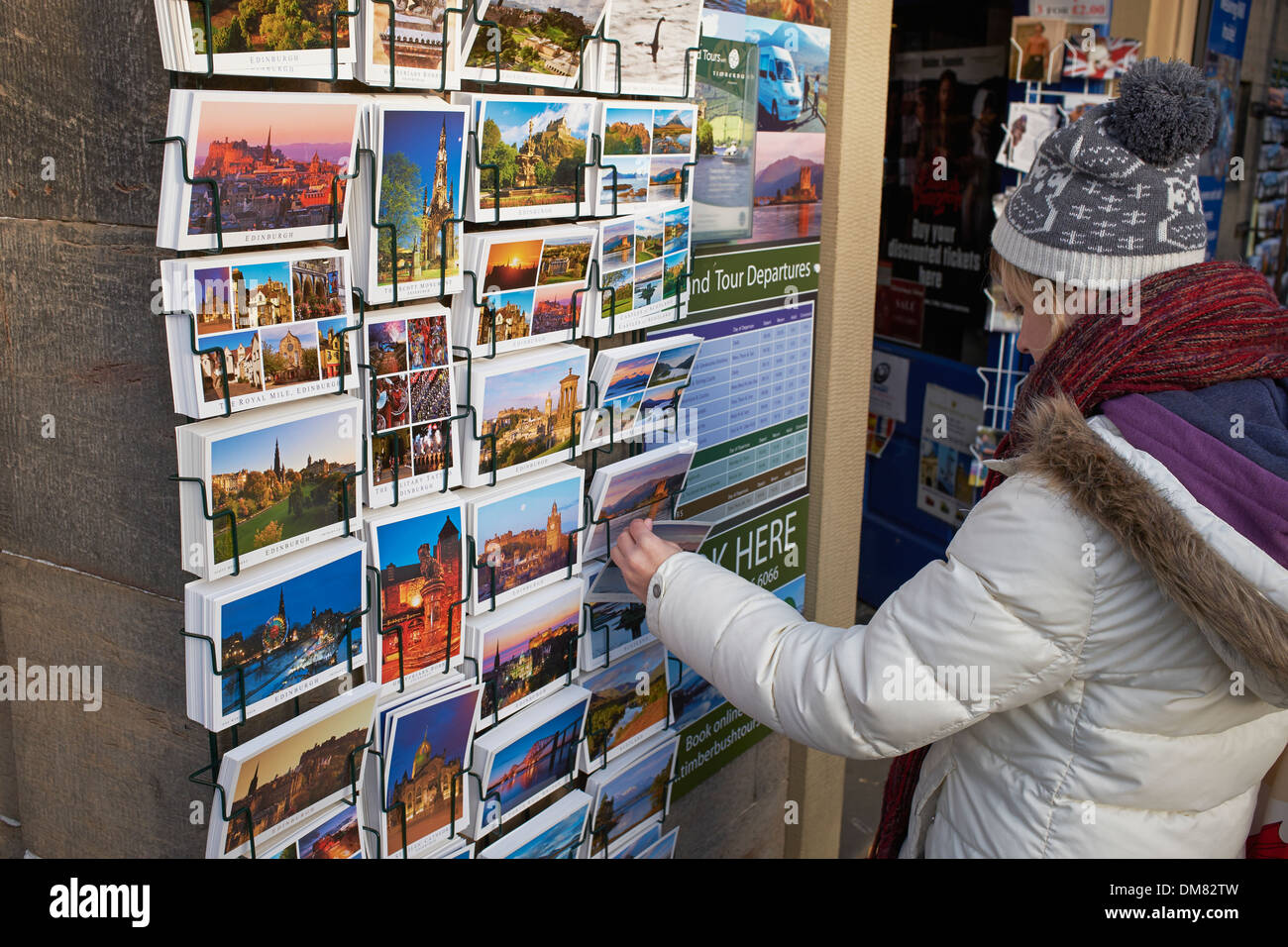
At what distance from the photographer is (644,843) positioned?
2010mm

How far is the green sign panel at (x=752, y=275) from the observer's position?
Result: 6.08ft

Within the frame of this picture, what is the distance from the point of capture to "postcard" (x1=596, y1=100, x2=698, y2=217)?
155 cm

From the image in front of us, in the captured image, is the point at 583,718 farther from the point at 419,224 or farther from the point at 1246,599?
the point at 1246,599

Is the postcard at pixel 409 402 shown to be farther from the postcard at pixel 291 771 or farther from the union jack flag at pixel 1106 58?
the union jack flag at pixel 1106 58

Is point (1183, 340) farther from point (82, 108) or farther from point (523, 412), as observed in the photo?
point (82, 108)

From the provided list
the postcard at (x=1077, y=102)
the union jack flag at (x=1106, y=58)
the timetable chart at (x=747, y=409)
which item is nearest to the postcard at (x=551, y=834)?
the timetable chart at (x=747, y=409)

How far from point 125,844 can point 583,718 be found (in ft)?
2.23

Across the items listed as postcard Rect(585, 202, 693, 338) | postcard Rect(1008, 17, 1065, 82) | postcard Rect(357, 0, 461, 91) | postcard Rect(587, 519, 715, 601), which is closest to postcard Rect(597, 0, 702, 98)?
postcard Rect(585, 202, 693, 338)

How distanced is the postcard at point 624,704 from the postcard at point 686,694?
0.09 feet

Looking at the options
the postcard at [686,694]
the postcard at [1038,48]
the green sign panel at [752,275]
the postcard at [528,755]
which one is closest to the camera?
the postcard at [528,755]

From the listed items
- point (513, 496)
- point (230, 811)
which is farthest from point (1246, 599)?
point (230, 811)

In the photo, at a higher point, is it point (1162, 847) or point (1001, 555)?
point (1001, 555)

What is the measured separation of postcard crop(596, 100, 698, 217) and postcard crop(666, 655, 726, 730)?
81 cm

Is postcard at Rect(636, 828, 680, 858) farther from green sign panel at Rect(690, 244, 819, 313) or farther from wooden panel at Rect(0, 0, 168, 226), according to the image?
wooden panel at Rect(0, 0, 168, 226)
